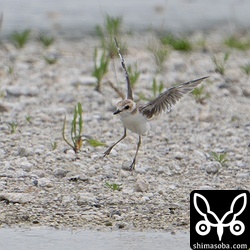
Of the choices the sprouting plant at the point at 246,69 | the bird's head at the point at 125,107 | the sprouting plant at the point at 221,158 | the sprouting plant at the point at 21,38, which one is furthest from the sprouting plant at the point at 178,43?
the bird's head at the point at 125,107

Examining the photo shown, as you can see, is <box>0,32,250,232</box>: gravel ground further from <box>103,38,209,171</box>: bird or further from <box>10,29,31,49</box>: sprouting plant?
<box>103,38,209,171</box>: bird

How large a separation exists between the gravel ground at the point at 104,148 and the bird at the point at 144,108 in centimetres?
24

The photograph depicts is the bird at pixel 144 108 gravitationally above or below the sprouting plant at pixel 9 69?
below

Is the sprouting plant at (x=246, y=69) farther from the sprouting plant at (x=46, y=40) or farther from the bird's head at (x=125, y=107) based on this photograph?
the bird's head at (x=125, y=107)

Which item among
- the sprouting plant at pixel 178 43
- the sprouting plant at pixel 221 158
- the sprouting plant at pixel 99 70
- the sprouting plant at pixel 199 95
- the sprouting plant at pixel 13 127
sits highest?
the sprouting plant at pixel 178 43

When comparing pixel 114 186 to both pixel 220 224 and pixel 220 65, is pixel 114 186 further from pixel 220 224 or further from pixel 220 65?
pixel 220 65

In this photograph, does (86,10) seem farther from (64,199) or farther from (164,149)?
(64,199)

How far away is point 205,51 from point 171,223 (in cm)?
523

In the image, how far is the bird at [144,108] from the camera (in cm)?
702

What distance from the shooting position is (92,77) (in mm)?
9328

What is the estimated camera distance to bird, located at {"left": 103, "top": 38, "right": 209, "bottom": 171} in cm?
702

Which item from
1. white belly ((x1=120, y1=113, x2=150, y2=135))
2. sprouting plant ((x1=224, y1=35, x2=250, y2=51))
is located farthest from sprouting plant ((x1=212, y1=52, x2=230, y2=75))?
→ white belly ((x1=120, y1=113, x2=150, y2=135))

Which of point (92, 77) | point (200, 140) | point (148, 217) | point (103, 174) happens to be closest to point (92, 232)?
point (148, 217)

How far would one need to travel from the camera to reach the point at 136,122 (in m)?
7.07
